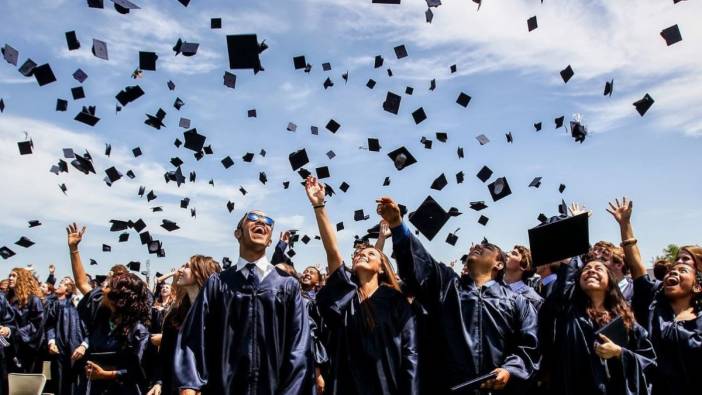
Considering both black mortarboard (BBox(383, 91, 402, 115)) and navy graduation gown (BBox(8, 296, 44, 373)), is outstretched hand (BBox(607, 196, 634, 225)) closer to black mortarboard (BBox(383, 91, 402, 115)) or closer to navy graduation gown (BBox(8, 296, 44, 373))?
black mortarboard (BBox(383, 91, 402, 115))

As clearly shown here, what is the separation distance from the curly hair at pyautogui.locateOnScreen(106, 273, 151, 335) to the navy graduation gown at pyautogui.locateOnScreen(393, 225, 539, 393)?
2.14 metres

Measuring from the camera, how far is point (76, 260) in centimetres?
562

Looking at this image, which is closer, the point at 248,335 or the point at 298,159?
the point at 248,335

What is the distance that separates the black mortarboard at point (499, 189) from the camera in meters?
8.10

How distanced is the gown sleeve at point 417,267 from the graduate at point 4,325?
607 centimetres

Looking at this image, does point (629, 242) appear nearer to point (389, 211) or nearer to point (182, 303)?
point (389, 211)

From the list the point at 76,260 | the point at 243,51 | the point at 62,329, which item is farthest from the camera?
the point at 62,329

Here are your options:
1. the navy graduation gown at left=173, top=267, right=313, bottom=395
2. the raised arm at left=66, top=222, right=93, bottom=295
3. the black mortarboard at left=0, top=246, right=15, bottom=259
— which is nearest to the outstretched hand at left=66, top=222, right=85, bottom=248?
the raised arm at left=66, top=222, right=93, bottom=295

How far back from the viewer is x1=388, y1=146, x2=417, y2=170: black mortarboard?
769cm

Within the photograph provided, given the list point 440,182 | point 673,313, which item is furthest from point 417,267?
point 440,182

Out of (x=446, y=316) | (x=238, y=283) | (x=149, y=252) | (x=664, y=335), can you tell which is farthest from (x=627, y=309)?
(x=149, y=252)

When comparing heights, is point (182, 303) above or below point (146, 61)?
below

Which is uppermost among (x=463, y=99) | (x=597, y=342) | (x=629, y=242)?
(x=463, y=99)

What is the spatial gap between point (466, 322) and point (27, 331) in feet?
26.6
